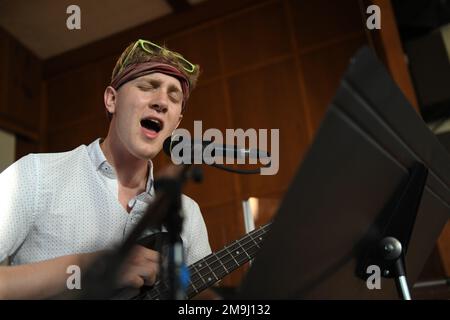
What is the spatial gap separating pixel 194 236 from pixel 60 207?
1.81 ft

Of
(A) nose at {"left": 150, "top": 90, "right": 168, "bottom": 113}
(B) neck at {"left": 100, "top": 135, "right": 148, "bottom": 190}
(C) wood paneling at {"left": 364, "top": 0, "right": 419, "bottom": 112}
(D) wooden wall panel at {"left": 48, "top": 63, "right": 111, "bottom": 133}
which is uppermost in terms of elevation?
(D) wooden wall panel at {"left": 48, "top": 63, "right": 111, "bottom": 133}

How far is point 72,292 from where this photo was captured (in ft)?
3.86

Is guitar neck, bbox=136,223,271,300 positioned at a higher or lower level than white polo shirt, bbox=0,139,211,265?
lower

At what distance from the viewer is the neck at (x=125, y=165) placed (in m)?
1.54

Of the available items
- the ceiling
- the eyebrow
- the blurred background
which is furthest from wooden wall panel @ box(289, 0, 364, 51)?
the eyebrow

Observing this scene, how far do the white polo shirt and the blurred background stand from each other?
70.3 inches

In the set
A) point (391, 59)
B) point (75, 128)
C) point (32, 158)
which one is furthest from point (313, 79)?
point (32, 158)

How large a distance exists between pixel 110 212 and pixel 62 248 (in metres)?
0.20

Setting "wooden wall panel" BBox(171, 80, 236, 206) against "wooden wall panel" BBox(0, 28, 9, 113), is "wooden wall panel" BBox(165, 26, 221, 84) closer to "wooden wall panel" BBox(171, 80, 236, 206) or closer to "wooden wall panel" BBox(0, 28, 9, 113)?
"wooden wall panel" BBox(171, 80, 236, 206)

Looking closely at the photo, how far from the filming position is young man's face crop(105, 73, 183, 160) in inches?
59.2

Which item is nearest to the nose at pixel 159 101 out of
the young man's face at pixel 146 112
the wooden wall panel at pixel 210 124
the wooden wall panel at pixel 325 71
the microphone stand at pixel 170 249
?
the young man's face at pixel 146 112

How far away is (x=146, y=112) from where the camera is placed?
1533 mm

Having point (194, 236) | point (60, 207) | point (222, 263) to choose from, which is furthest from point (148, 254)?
point (194, 236)

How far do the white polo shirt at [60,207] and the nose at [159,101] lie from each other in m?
0.27
